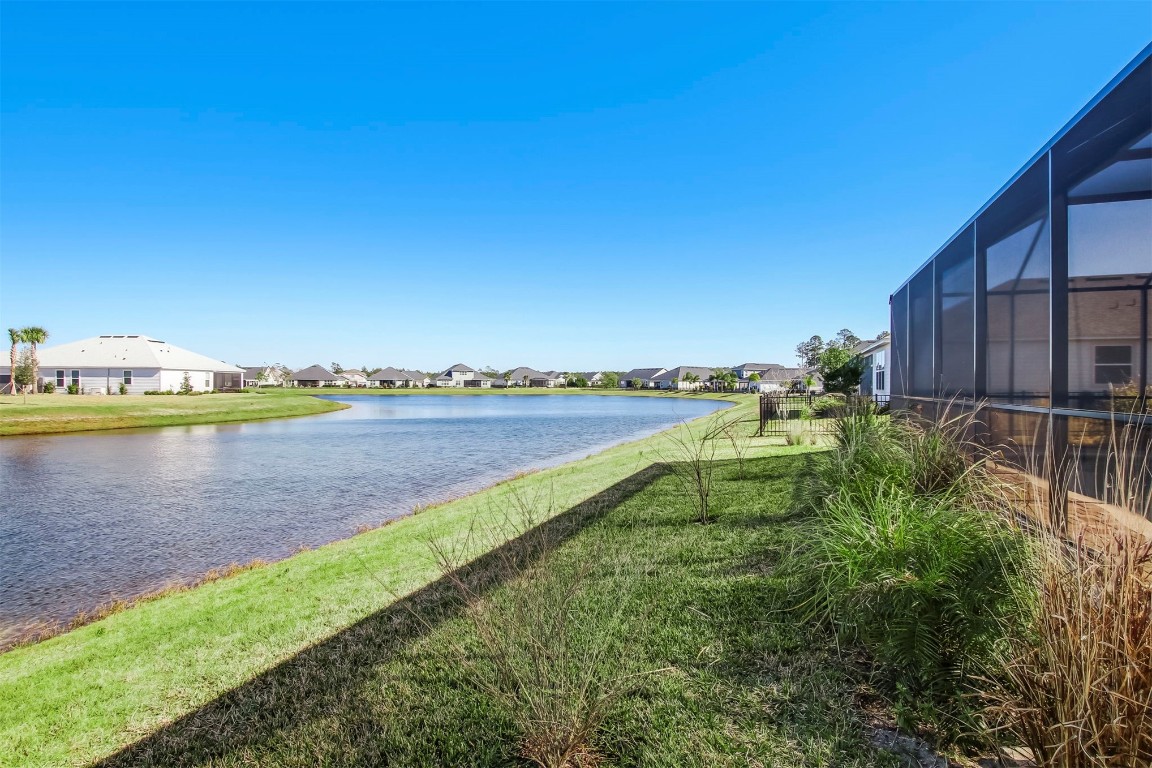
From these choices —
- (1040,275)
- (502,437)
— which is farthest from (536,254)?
(1040,275)

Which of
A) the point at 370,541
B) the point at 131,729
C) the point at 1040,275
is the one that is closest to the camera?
the point at 131,729

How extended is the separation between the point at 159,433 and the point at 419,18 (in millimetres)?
25368

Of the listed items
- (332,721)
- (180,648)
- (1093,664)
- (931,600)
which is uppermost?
(1093,664)

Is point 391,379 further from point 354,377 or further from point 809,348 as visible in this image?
Answer: point 809,348

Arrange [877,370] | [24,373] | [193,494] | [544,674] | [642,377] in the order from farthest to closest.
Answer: [642,377], [24,373], [877,370], [193,494], [544,674]

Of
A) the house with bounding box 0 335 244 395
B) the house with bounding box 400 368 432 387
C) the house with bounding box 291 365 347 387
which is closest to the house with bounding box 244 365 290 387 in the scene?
the house with bounding box 291 365 347 387

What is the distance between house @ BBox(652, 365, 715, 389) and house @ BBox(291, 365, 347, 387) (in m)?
70.9

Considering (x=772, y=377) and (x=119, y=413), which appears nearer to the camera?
(x=119, y=413)

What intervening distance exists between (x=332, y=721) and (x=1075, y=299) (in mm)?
5997

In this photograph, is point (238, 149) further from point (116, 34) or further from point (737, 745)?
point (737, 745)

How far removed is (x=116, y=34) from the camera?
529 inches

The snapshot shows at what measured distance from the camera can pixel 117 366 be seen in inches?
2072

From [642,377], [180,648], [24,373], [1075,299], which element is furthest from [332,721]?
[642,377]

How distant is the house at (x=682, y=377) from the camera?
4104 inches
